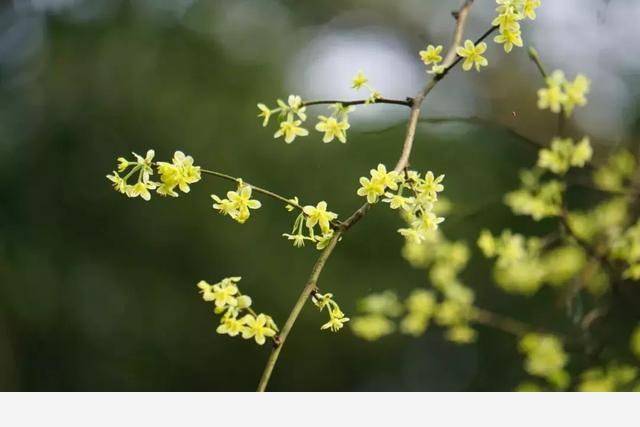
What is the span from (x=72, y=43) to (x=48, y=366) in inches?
54.3

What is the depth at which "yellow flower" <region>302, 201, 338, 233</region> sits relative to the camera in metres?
0.64

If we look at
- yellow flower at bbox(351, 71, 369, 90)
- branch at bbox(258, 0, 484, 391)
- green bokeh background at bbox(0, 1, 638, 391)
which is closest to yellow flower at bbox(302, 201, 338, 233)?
branch at bbox(258, 0, 484, 391)

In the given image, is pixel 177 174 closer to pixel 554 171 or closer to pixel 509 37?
pixel 509 37

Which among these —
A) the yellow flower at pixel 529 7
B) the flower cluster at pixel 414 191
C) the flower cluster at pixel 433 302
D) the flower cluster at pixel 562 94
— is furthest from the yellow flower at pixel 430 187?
the flower cluster at pixel 433 302

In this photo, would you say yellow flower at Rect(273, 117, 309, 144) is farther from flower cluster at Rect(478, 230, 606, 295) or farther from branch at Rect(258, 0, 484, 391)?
flower cluster at Rect(478, 230, 606, 295)

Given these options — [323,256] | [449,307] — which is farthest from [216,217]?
[323,256]

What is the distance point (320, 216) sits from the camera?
645mm

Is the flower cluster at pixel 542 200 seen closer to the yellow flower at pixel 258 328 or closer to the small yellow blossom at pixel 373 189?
the small yellow blossom at pixel 373 189

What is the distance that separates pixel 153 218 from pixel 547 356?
2.04m

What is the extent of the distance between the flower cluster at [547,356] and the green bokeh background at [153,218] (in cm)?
151

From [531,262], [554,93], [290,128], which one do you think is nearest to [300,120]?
[290,128]

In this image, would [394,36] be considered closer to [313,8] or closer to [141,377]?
[313,8]
